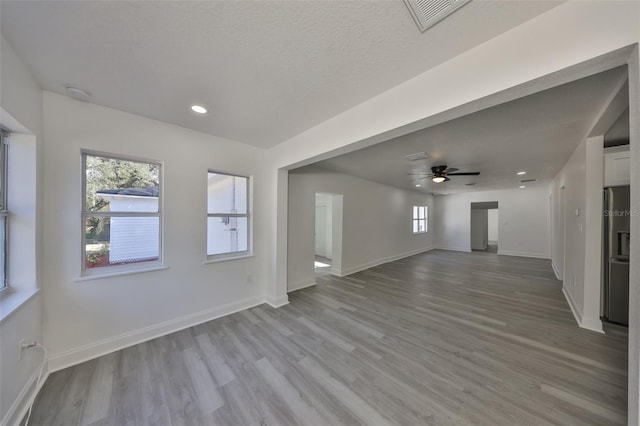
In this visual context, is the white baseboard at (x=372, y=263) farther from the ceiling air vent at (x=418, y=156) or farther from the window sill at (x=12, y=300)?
the window sill at (x=12, y=300)

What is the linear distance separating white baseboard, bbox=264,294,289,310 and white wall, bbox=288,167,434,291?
67cm

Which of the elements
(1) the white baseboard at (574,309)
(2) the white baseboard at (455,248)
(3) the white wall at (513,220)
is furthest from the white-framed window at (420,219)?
(1) the white baseboard at (574,309)

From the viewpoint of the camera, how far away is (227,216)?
10.9 ft

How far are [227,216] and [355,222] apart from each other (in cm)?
335

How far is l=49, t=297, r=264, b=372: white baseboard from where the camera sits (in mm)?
2085

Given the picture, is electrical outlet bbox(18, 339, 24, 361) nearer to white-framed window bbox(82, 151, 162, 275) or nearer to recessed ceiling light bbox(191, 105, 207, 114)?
white-framed window bbox(82, 151, 162, 275)

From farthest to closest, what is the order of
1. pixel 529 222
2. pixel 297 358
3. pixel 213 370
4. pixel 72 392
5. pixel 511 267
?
pixel 529 222 < pixel 511 267 < pixel 297 358 < pixel 213 370 < pixel 72 392

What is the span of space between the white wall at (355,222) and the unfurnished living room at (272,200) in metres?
0.74

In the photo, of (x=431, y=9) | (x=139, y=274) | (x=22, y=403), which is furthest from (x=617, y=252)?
(x=22, y=403)

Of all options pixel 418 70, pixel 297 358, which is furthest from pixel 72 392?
pixel 418 70

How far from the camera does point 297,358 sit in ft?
7.38

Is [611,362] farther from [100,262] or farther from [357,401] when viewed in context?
[100,262]

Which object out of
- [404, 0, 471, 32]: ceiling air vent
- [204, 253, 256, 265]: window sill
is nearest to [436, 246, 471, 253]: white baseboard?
[204, 253, 256, 265]: window sill

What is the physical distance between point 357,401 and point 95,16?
3170 millimetres
